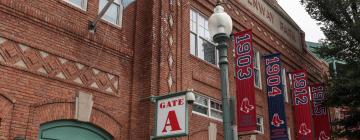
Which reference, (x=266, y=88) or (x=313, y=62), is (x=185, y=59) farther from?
(x=313, y=62)

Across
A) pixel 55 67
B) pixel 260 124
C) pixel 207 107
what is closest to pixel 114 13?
pixel 55 67

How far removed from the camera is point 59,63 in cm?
985

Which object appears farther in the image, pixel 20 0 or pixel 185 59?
pixel 185 59

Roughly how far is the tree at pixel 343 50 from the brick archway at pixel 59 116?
12252 millimetres

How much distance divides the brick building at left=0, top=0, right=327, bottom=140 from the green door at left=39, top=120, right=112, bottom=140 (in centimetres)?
2

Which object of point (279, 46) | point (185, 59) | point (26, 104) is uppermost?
point (279, 46)

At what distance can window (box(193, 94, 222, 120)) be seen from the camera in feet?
45.9

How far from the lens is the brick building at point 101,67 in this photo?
8961mm

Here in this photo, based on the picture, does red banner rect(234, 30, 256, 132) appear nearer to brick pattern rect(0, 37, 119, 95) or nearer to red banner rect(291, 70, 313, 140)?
brick pattern rect(0, 37, 119, 95)

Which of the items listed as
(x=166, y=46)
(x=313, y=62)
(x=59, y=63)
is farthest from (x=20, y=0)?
(x=313, y=62)

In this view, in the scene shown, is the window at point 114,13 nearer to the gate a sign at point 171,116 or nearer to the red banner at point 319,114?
the gate a sign at point 171,116

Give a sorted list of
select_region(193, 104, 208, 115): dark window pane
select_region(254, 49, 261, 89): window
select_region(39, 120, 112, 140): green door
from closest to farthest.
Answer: select_region(39, 120, 112, 140): green door, select_region(193, 104, 208, 115): dark window pane, select_region(254, 49, 261, 89): window

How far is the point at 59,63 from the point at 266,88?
437 inches

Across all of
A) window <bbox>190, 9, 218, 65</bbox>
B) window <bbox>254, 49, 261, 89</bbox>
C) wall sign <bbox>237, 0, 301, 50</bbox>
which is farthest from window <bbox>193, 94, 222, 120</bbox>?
wall sign <bbox>237, 0, 301, 50</bbox>
